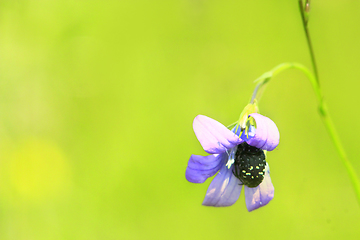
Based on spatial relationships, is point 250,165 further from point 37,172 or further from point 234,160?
point 37,172

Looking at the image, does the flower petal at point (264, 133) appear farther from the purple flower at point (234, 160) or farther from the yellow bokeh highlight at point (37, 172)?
the yellow bokeh highlight at point (37, 172)

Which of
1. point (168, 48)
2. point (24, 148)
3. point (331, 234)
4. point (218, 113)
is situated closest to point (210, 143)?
point (218, 113)

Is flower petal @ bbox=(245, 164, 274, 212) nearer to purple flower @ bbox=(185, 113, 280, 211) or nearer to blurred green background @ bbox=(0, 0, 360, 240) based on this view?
purple flower @ bbox=(185, 113, 280, 211)

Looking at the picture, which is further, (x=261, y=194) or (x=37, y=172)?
(x=37, y=172)

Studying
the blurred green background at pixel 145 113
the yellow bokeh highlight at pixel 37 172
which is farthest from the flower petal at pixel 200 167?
the yellow bokeh highlight at pixel 37 172

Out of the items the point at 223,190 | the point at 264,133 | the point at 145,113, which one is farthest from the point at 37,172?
the point at 264,133

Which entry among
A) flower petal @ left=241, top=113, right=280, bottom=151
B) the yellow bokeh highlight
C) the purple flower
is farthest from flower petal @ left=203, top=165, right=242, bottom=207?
the yellow bokeh highlight

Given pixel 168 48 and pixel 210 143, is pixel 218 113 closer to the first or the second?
pixel 168 48

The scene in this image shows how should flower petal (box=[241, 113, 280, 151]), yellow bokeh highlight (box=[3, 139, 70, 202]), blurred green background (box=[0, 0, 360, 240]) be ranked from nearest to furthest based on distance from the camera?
flower petal (box=[241, 113, 280, 151]) < blurred green background (box=[0, 0, 360, 240]) < yellow bokeh highlight (box=[3, 139, 70, 202])
